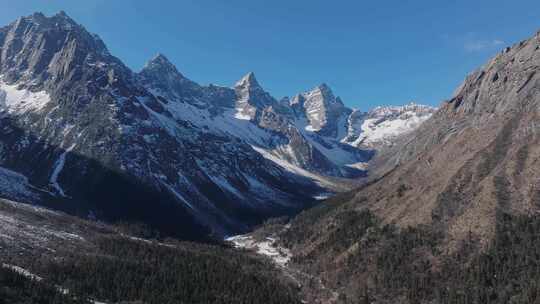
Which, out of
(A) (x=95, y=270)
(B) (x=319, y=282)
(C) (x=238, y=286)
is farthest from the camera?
(B) (x=319, y=282)

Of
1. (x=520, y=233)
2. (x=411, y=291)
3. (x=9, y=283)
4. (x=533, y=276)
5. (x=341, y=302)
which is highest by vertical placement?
(x=520, y=233)

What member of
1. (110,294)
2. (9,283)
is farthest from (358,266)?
(9,283)

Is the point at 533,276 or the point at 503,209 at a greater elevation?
the point at 503,209

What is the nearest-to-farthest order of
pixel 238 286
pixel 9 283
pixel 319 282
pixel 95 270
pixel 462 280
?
pixel 9 283, pixel 462 280, pixel 95 270, pixel 238 286, pixel 319 282

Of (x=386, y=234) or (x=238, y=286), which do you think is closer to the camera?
(x=238, y=286)

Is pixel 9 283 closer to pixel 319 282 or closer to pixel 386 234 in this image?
pixel 319 282

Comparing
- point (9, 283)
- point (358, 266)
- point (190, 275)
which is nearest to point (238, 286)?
point (190, 275)

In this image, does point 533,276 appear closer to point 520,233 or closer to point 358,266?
point 520,233

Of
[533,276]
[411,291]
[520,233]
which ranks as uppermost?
[520,233]

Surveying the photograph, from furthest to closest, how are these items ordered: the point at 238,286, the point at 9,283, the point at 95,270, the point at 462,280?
1. the point at 238,286
2. the point at 95,270
3. the point at 462,280
4. the point at 9,283

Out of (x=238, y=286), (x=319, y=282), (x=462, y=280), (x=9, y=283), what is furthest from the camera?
(x=319, y=282)
